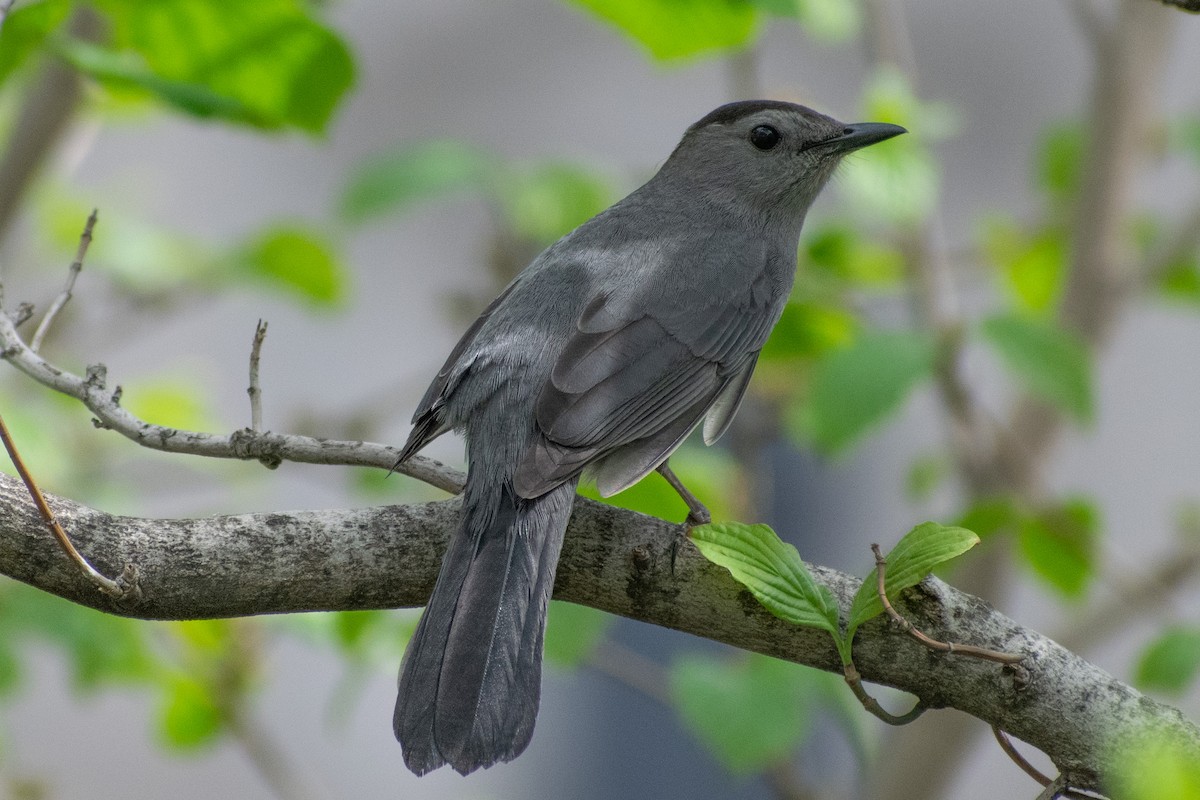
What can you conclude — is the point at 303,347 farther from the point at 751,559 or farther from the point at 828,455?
the point at 751,559

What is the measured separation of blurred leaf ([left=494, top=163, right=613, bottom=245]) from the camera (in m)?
3.62

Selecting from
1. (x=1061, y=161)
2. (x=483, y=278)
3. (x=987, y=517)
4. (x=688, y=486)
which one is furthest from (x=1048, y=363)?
(x=483, y=278)

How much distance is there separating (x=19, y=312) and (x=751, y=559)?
1236 millimetres

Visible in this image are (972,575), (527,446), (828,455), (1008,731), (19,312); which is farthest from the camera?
(972,575)

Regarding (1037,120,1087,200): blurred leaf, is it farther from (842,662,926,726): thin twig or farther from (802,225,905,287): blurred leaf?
(842,662,926,726): thin twig

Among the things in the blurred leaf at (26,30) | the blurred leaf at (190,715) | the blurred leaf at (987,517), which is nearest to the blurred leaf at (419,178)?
the blurred leaf at (26,30)

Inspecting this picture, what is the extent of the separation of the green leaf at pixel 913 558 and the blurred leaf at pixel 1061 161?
304 cm

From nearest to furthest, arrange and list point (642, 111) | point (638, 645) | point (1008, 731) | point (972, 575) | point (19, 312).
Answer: point (1008, 731) → point (19, 312) → point (972, 575) → point (638, 645) → point (642, 111)

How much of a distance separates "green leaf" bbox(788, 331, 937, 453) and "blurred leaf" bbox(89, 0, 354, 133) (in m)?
1.21

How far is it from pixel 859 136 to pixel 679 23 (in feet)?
2.84

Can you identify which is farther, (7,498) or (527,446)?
(527,446)

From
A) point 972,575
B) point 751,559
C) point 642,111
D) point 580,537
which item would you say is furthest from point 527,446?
point 642,111

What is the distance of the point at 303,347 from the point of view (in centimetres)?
664

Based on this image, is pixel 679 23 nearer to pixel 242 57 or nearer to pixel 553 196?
pixel 242 57
